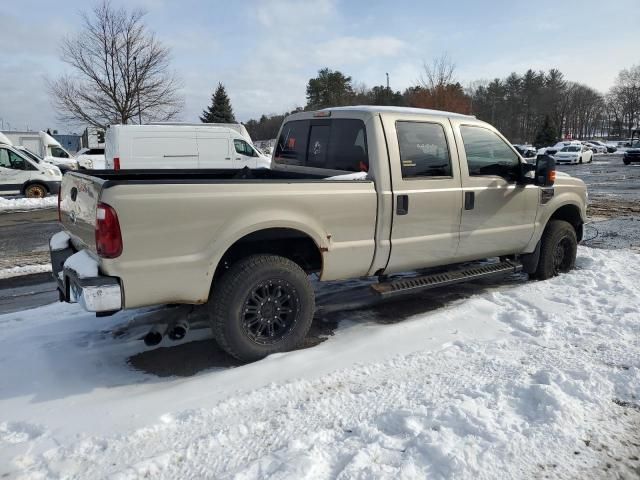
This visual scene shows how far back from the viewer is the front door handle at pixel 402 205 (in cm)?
441

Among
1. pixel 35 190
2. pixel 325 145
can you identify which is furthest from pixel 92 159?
pixel 325 145

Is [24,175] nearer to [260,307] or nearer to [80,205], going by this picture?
[80,205]

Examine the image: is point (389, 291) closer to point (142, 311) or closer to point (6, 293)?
point (142, 311)

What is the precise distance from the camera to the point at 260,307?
3885mm

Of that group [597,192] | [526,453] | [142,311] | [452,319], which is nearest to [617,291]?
[452,319]

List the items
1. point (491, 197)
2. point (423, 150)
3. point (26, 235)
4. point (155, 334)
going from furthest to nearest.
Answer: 1. point (26, 235)
2. point (491, 197)
3. point (423, 150)
4. point (155, 334)

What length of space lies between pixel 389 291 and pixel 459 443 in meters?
1.89

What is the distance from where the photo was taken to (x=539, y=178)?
5.40 m

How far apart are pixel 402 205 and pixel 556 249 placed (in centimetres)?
264

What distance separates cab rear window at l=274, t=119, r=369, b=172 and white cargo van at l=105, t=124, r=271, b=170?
37.1 feet

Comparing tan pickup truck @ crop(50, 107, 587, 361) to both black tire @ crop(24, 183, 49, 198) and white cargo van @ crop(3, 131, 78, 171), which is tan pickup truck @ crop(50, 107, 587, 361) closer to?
black tire @ crop(24, 183, 49, 198)

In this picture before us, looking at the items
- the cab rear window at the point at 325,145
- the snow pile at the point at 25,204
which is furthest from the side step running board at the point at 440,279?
the snow pile at the point at 25,204

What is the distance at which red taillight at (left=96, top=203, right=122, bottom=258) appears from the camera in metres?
3.24

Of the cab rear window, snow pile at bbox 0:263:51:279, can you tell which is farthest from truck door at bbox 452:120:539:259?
snow pile at bbox 0:263:51:279
